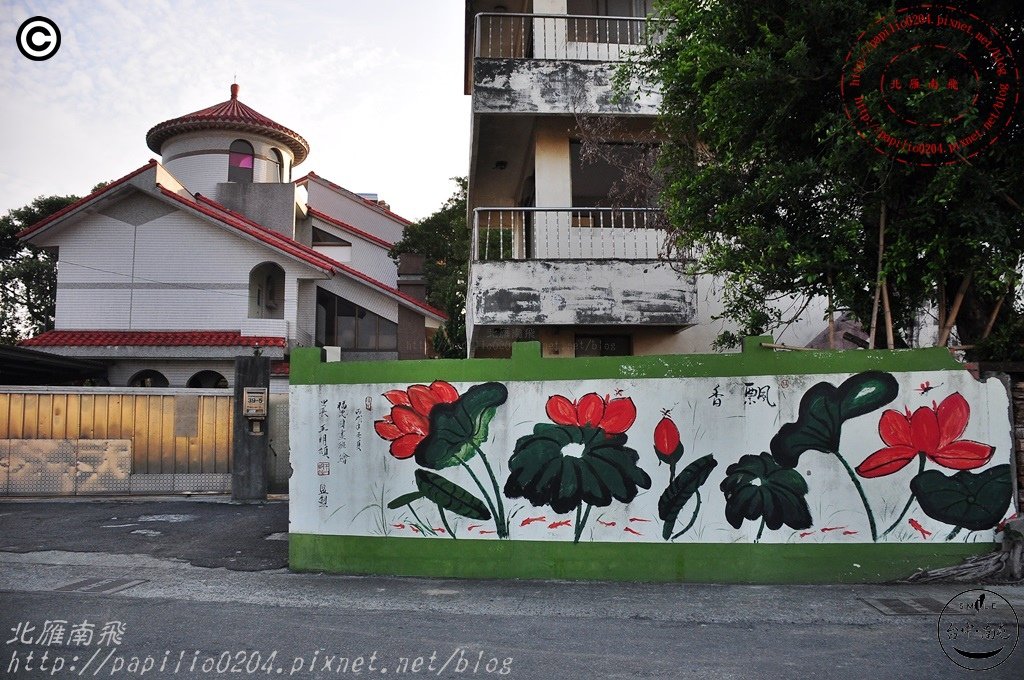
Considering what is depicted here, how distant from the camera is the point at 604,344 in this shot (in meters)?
11.9

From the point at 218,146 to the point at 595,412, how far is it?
74.3 ft

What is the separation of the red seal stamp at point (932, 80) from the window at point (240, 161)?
23026mm

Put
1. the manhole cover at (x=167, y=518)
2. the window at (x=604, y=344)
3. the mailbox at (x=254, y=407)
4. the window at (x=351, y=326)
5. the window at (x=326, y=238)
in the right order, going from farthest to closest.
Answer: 1. the window at (x=326, y=238)
2. the window at (x=351, y=326)
3. the mailbox at (x=254, y=407)
4. the window at (x=604, y=344)
5. the manhole cover at (x=167, y=518)

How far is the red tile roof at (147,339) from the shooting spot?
18.9m

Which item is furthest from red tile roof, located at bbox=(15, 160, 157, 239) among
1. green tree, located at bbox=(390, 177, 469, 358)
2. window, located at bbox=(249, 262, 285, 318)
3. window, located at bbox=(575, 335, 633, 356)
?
window, located at bbox=(575, 335, 633, 356)

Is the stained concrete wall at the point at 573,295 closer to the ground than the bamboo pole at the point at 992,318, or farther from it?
farther from it

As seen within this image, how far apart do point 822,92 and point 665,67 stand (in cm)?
178

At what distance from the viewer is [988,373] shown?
6496 mm

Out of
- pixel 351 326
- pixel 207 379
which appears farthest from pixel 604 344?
pixel 351 326

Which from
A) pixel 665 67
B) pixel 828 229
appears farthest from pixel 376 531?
pixel 665 67

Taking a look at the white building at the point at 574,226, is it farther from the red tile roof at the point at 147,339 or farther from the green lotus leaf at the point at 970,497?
the red tile roof at the point at 147,339

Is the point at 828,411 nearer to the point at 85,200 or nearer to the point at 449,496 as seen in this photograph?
the point at 449,496

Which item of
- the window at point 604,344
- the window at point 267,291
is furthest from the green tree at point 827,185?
the window at point 267,291

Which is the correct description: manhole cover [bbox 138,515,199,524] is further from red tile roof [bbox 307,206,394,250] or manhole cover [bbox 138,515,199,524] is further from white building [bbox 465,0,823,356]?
red tile roof [bbox 307,206,394,250]
